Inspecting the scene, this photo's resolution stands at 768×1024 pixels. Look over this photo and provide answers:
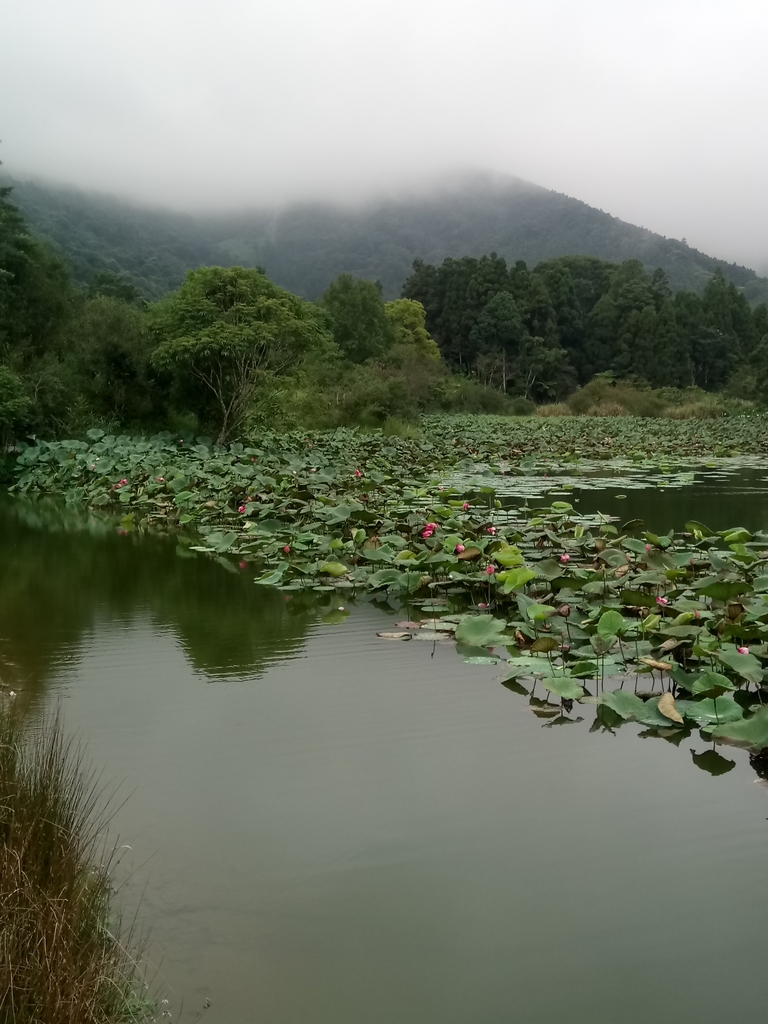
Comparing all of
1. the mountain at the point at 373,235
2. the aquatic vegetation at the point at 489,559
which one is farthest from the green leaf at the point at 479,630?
the mountain at the point at 373,235

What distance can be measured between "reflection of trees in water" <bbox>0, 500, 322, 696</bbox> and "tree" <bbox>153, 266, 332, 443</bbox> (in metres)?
5.84

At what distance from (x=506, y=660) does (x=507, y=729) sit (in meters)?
0.79

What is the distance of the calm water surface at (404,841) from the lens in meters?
2.08

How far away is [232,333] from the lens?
1359 centimetres

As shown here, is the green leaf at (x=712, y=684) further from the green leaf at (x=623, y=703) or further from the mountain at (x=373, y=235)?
the mountain at (x=373, y=235)

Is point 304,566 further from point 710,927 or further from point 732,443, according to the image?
point 732,443

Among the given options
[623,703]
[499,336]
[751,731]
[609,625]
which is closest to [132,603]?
[609,625]

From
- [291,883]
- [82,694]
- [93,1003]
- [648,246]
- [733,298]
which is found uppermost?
[648,246]

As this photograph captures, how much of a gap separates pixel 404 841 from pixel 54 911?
114 cm

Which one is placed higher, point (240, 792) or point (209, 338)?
point (209, 338)

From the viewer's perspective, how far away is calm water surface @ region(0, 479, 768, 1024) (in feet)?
6.82

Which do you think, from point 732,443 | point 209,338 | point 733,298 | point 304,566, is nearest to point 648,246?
point 733,298

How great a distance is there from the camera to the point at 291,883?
248 cm

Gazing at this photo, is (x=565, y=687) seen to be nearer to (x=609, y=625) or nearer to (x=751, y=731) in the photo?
(x=609, y=625)
